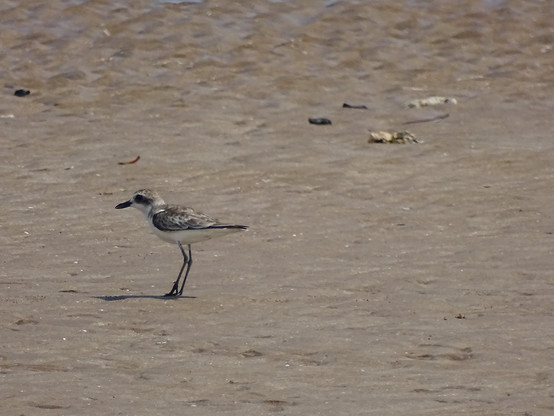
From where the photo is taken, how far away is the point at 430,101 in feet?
60.9

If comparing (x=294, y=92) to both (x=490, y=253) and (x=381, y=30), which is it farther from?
(x=490, y=253)

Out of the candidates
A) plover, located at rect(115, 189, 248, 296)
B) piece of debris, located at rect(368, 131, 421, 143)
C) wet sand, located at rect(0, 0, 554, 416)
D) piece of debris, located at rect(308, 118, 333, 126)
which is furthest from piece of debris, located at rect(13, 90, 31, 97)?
plover, located at rect(115, 189, 248, 296)

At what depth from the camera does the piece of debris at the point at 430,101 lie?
60.3 ft

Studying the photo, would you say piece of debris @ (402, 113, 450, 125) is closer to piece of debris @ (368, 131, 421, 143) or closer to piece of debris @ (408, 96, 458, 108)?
piece of debris @ (408, 96, 458, 108)

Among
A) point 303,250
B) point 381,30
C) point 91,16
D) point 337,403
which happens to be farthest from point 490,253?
point 91,16

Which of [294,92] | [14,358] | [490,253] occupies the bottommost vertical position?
[294,92]

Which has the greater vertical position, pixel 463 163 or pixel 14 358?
pixel 14 358

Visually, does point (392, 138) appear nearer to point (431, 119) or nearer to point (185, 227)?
point (431, 119)

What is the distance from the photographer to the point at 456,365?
341 inches

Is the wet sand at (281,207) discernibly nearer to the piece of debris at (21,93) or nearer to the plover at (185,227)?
the piece of debris at (21,93)

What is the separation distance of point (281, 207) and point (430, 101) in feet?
16.9

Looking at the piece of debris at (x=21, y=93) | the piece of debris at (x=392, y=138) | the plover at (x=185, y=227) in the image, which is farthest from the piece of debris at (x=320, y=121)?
the plover at (x=185, y=227)

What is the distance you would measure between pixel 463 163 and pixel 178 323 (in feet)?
22.3

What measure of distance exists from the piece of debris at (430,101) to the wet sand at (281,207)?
0.95 ft
